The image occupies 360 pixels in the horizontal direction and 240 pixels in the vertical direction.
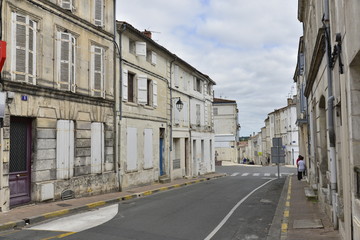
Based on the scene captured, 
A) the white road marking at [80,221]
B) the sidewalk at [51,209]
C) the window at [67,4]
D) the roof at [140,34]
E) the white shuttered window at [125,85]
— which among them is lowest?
the white road marking at [80,221]

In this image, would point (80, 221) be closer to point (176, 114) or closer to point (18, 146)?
point (18, 146)

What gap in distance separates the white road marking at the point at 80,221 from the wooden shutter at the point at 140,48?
9.42m

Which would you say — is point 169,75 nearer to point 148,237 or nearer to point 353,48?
point 148,237

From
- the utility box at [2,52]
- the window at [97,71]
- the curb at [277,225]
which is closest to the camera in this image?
the curb at [277,225]

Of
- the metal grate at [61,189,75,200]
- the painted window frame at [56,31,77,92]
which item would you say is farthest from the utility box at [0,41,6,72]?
the metal grate at [61,189,75,200]

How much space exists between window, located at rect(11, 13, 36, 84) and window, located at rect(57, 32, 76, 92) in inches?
49.7

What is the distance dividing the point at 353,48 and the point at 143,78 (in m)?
14.8

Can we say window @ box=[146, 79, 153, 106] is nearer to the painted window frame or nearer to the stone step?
the stone step

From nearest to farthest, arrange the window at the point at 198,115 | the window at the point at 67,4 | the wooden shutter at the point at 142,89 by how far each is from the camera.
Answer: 1. the window at the point at 67,4
2. the wooden shutter at the point at 142,89
3. the window at the point at 198,115

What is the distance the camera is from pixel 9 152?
439 inches

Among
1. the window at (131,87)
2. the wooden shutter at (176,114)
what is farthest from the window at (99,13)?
the wooden shutter at (176,114)

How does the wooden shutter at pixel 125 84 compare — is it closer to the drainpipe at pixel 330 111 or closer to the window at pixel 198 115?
the drainpipe at pixel 330 111

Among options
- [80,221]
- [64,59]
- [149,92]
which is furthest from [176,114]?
[80,221]

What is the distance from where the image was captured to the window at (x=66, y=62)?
13141 millimetres
